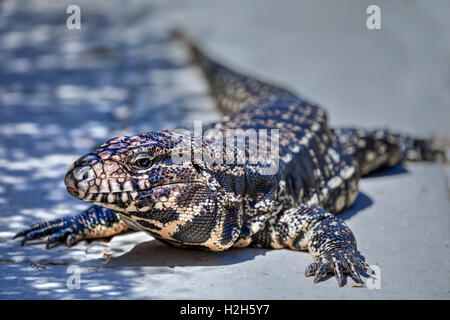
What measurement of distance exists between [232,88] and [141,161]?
572 centimetres

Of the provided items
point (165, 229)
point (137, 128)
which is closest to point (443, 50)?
Answer: point (137, 128)

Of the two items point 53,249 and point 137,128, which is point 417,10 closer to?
point 137,128

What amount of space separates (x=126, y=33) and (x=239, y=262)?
12.7 meters

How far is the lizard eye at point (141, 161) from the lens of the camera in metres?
5.14

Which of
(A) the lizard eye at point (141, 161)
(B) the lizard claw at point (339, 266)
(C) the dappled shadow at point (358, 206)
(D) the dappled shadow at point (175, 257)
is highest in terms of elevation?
(A) the lizard eye at point (141, 161)

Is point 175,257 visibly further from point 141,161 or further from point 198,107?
point 198,107

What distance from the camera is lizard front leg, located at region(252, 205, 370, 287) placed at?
5.36m

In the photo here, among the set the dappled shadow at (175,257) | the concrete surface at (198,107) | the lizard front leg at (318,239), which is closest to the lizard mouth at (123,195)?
the concrete surface at (198,107)

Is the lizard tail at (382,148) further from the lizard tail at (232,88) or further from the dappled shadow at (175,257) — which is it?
the dappled shadow at (175,257)

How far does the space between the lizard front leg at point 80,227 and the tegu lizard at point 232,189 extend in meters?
0.01

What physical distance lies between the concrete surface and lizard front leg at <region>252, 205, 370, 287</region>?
0.50ft

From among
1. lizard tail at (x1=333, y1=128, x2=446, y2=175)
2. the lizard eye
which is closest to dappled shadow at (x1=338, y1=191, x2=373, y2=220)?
lizard tail at (x1=333, y1=128, x2=446, y2=175)

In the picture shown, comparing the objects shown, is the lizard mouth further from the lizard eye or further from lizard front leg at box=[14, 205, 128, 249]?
lizard front leg at box=[14, 205, 128, 249]
